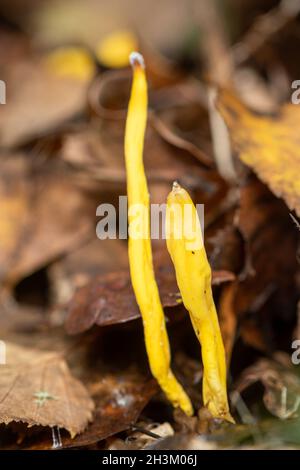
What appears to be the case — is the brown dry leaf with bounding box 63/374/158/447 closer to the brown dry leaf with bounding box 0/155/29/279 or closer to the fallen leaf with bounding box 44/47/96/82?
the brown dry leaf with bounding box 0/155/29/279

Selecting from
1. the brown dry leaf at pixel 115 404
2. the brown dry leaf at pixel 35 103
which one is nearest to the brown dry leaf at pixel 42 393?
the brown dry leaf at pixel 115 404

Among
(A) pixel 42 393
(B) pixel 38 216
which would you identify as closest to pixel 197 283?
(A) pixel 42 393

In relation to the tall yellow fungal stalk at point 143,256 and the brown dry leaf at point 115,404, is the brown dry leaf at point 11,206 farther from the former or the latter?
the tall yellow fungal stalk at point 143,256

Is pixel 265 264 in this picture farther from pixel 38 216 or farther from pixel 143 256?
pixel 38 216

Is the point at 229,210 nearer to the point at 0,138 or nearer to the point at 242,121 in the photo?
the point at 242,121

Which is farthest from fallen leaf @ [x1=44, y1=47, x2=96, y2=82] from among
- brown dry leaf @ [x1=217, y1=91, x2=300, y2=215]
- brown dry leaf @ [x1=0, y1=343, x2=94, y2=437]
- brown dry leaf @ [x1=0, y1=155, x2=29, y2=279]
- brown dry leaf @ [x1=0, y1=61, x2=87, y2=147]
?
brown dry leaf @ [x1=0, y1=343, x2=94, y2=437]
